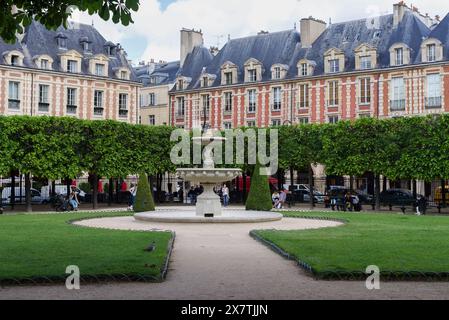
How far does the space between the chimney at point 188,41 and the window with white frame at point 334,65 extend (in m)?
15.1

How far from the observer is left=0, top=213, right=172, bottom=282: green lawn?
9109mm

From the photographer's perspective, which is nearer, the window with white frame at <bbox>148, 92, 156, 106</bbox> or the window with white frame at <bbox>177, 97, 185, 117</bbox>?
the window with white frame at <bbox>177, 97, 185, 117</bbox>

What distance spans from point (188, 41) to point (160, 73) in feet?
13.7

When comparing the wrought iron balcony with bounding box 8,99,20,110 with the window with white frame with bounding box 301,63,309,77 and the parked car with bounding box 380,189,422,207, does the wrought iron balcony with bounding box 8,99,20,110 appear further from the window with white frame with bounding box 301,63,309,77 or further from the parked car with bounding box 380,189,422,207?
the parked car with bounding box 380,189,422,207

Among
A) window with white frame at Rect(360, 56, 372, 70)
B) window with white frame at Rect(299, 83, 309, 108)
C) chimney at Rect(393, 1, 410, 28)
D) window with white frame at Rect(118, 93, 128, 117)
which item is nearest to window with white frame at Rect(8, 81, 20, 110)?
window with white frame at Rect(118, 93, 128, 117)

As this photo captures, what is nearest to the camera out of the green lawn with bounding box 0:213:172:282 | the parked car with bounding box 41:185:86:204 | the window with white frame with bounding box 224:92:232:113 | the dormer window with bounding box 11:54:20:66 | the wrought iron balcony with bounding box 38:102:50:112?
the green lawn with bounding box 0:213:172:282

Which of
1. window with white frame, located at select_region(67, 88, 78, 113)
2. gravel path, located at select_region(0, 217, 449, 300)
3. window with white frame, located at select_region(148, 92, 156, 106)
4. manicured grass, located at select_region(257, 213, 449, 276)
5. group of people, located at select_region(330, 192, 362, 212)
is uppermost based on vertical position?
window with white frame, located at select_region(148, 92, 156, 106)

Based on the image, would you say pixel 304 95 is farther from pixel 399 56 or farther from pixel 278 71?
pixel 399 56

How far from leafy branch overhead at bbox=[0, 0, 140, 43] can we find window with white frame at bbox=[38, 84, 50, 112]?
34860mm

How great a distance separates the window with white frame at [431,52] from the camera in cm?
4031
